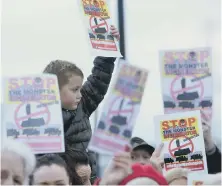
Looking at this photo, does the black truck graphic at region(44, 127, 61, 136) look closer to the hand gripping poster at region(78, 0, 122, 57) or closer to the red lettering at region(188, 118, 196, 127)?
the hand gripping poster at region(78, 0, 122, 57)

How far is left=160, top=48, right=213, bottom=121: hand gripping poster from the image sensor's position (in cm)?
378

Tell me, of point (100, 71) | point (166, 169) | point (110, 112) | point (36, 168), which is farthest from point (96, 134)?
point (100, 71)

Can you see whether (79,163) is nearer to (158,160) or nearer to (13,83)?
(158,160)

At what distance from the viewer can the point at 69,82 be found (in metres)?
3.90

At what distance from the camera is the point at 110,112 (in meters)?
3.15

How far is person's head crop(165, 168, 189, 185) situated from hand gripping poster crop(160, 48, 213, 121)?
12.9 inches

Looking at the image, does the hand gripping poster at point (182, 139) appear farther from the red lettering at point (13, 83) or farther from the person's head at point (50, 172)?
the red lettering at point (13, 83)

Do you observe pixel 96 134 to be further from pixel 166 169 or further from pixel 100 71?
pixel 100 71

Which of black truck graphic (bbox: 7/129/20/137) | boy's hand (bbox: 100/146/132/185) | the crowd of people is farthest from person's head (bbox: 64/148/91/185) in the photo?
boy's hand (bbox: 100/146/132/185)

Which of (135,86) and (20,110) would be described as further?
(20,110)

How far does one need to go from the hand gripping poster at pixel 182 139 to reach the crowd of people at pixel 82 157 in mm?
76

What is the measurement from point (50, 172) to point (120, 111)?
49 cm

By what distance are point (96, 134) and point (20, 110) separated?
0.50m

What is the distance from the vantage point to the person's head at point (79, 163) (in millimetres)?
3830
